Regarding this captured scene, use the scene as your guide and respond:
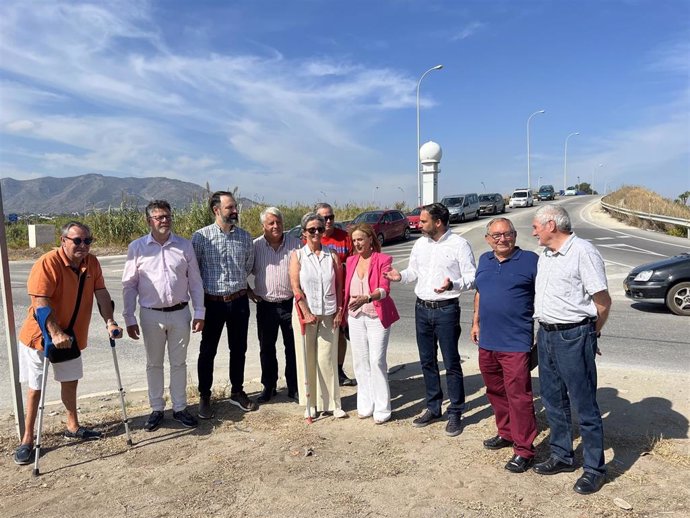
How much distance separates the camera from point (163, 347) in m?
4.64

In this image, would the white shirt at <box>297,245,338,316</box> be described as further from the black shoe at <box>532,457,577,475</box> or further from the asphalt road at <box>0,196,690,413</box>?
the black shoe at <box>532,457,577,475</box>

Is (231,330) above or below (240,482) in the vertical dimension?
above

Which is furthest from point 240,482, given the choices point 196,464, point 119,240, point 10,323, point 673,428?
point 119,240

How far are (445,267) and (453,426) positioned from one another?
135 centimetres

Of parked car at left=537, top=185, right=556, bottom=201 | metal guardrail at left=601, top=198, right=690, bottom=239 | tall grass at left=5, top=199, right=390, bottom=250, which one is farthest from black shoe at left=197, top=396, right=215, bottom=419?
parked car at left=537, top=185, right=556, bottom=201

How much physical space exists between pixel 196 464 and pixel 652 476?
10.7 feet

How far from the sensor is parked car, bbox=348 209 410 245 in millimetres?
24562

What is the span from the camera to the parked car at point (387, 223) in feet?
80.6

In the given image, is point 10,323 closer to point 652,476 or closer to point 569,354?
point 569,354

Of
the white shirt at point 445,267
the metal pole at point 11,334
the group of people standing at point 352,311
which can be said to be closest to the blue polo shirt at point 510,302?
the group of people standing at point 352,311

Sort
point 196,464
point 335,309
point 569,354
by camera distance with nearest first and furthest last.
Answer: point 569,354
point 196,464
point 335,309

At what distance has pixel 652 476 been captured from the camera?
140 inches

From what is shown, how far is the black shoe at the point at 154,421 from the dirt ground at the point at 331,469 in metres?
0.07

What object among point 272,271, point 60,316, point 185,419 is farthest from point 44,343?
point 272,271
